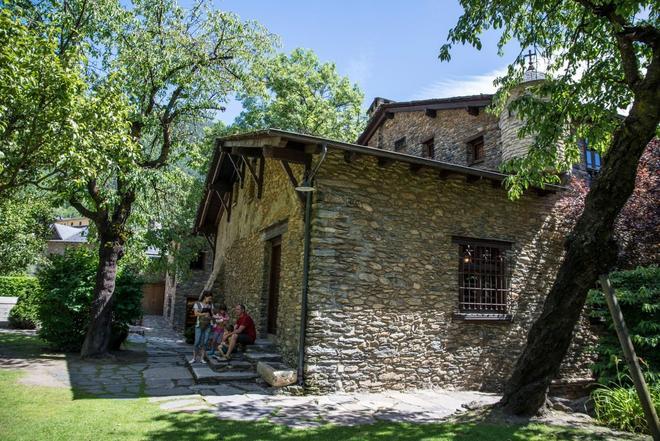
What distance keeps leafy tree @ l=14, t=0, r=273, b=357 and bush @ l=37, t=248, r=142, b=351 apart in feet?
2.23

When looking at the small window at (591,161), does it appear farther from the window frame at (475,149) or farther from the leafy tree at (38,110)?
the leafy tree at (38,110)

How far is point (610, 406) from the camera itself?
630 centimetres

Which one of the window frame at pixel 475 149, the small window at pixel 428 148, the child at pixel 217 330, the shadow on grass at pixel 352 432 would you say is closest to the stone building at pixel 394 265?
the child at pixel 217 330

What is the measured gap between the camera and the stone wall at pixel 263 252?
7691mm

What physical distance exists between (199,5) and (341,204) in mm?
7877

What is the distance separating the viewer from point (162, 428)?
4922 mm

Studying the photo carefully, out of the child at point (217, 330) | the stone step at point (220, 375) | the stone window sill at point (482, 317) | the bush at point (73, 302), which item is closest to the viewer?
the stone step at point (220, 375)

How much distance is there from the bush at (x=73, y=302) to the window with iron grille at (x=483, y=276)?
805 centimetres

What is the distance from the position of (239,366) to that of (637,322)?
288 inches

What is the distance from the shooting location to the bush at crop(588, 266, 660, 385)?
24.9ft

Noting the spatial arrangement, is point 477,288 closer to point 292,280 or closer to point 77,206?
point 292,280

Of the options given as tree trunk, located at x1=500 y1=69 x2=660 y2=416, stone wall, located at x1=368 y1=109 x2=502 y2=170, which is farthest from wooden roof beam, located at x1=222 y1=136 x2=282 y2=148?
stone wall, located at x1=368 y1=109 x2=502 y2=170

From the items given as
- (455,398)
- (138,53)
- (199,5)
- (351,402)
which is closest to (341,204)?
(351,402)

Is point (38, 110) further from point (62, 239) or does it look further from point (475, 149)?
point (62, 239)
